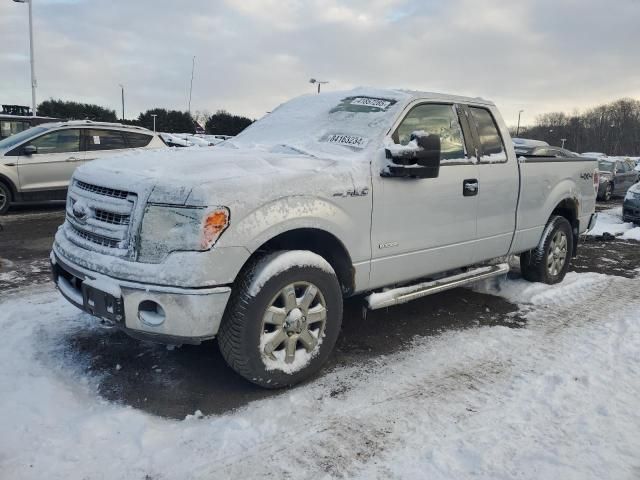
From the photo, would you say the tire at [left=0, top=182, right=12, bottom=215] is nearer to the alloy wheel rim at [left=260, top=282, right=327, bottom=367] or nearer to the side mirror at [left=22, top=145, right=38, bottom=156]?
the side mirror at [left=22, top=145, right=38, bottom=156]

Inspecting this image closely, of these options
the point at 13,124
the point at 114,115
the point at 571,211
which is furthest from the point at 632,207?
the point at 114,115

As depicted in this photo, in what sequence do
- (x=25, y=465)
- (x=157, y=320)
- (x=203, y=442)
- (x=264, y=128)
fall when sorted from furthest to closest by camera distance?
(x=264, y=128), (x=157, y=320), (x=203, y=442), (x=25, y=465)

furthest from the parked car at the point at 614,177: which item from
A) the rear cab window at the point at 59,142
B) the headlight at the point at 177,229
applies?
the headlight at the point at 177,229

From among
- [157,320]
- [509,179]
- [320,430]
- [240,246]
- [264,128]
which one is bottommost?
[320,430]

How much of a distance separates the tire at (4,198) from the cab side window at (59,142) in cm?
86

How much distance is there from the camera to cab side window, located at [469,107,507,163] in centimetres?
490

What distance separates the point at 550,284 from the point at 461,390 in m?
3.15

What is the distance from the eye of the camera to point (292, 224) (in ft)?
10.8

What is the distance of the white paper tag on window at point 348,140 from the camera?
13.2 ft

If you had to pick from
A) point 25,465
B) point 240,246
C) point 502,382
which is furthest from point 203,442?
point 502,382

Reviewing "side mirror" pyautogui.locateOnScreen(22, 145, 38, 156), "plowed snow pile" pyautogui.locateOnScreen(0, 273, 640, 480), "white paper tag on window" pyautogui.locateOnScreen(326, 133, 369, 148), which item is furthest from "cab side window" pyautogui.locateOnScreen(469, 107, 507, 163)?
"side mirror" pyautogui.locateOnScreen(22, 145, 38, 156)

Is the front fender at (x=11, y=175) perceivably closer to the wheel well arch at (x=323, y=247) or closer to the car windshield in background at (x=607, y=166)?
the wheel well arch at (x=323, y=247)

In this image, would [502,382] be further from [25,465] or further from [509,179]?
[25,465]

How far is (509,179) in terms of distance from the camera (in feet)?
16.6
